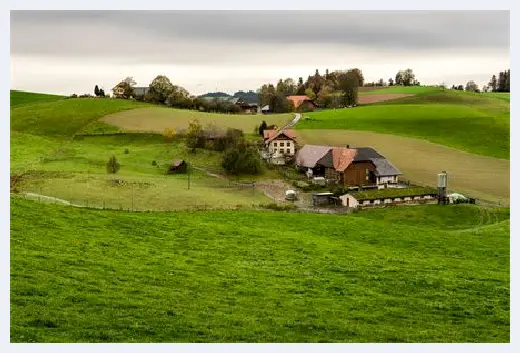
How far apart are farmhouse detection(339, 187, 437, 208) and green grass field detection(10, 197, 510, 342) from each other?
23.2 feet

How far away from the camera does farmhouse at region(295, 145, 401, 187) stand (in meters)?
46.4

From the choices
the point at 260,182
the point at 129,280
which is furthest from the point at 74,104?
the point at 129,280

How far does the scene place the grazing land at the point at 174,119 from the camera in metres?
63.9

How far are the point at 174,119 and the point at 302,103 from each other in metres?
24.6

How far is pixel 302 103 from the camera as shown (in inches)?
3386

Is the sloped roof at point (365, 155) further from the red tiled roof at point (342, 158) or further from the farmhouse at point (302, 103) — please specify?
the farmhouse at point (302, 103)

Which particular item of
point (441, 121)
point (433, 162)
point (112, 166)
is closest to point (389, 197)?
point (433, 162)

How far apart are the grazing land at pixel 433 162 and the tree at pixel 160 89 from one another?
22.0 metres

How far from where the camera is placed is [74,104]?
76.9m

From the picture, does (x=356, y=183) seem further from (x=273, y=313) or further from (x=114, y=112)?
(x=114, y=112)

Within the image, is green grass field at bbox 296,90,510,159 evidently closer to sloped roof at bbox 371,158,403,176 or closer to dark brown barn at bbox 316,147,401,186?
sloped roof at bbox 371,158,403,176

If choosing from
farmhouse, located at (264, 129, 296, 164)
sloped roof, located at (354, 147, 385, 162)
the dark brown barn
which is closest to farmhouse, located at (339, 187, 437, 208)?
the dark brown barn

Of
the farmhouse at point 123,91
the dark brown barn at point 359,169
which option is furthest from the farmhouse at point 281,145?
the farmhouse at point 123,91

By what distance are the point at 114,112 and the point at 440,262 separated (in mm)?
53078
